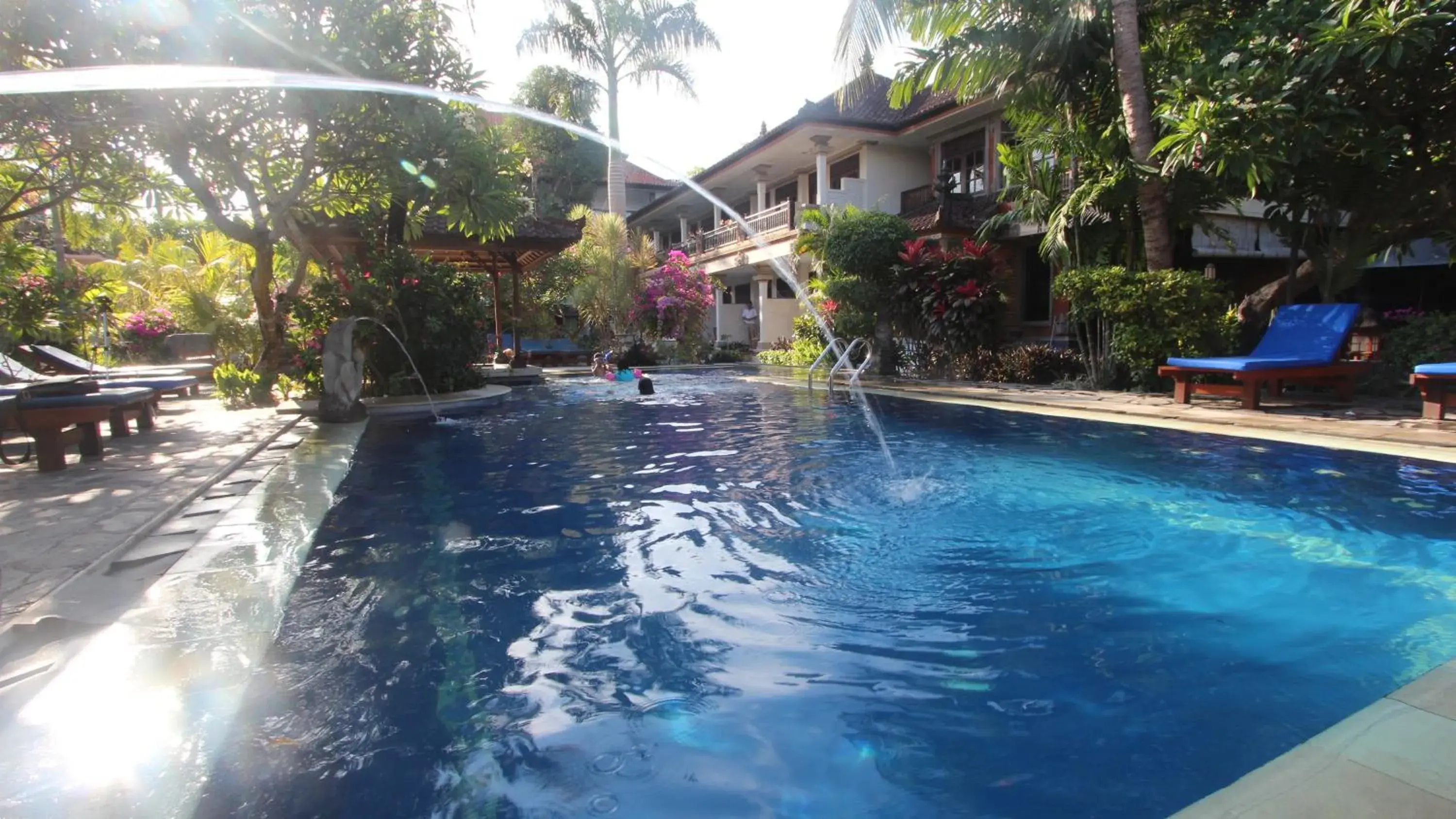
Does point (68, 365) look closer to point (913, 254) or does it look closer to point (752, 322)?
point (913, 254)

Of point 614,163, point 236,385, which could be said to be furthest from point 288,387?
point 614,163

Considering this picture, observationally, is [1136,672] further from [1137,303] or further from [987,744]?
[1137,303]

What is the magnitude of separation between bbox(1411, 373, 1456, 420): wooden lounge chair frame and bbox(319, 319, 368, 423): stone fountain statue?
40.9 feet

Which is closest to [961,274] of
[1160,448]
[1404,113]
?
[1404,113]

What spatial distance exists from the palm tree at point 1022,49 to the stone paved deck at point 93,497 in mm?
11093

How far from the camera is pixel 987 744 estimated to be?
105 inches

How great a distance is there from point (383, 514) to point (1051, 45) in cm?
1135

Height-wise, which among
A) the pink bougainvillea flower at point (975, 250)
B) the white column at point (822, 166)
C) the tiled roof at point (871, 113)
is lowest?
the pink bougainvillea flower at point (975, 250)

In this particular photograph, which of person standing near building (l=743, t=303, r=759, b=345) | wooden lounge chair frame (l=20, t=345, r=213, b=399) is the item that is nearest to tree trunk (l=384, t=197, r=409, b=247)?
wooden lounge chair frame (l=20, t=345, r=213, b=399)

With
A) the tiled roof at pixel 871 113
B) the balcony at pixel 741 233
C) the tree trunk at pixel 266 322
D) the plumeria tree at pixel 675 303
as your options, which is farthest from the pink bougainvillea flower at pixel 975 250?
the tree trunk at pixel 266 322

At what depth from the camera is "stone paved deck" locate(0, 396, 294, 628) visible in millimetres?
3805

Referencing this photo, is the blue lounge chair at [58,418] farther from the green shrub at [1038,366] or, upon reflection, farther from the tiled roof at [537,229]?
the green shrub at [1038,366]

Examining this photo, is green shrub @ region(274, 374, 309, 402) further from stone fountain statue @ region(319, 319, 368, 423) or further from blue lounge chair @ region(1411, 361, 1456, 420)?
blue lounge chair @ region(1411, 361, 1456, 420)

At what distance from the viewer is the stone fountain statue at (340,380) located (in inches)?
405
